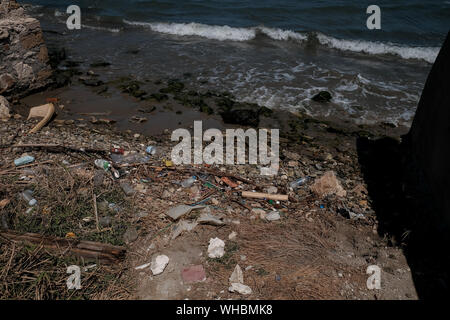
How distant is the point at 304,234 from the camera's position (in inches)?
138

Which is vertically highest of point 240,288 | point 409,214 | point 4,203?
point 4,203

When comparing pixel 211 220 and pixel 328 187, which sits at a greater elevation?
pixel 328 187

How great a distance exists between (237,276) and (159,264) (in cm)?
73

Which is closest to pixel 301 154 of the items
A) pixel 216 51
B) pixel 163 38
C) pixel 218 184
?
pixel 218 184

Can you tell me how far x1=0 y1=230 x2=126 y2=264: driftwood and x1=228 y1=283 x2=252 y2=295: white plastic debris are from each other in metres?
1.06

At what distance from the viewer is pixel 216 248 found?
3275 mm

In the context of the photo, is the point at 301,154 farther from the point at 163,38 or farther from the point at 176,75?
the point at 163,38

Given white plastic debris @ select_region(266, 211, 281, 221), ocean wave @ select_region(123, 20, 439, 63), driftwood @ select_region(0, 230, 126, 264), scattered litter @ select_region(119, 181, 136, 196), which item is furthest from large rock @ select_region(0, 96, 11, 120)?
ocean wave @ select_region(123, 20, 439, 63)

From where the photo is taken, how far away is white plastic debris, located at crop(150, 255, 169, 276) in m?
3.06

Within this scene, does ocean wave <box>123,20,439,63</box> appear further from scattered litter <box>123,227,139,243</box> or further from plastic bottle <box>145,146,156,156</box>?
scattered litter <box>123,227,139,243</box>

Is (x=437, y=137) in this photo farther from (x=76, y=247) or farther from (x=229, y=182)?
(x=76, y=247)

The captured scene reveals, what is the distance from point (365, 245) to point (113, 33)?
10.2 metres

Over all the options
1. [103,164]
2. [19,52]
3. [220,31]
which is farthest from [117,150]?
[220,31]

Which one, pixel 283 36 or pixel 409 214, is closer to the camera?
pixel 409 214
